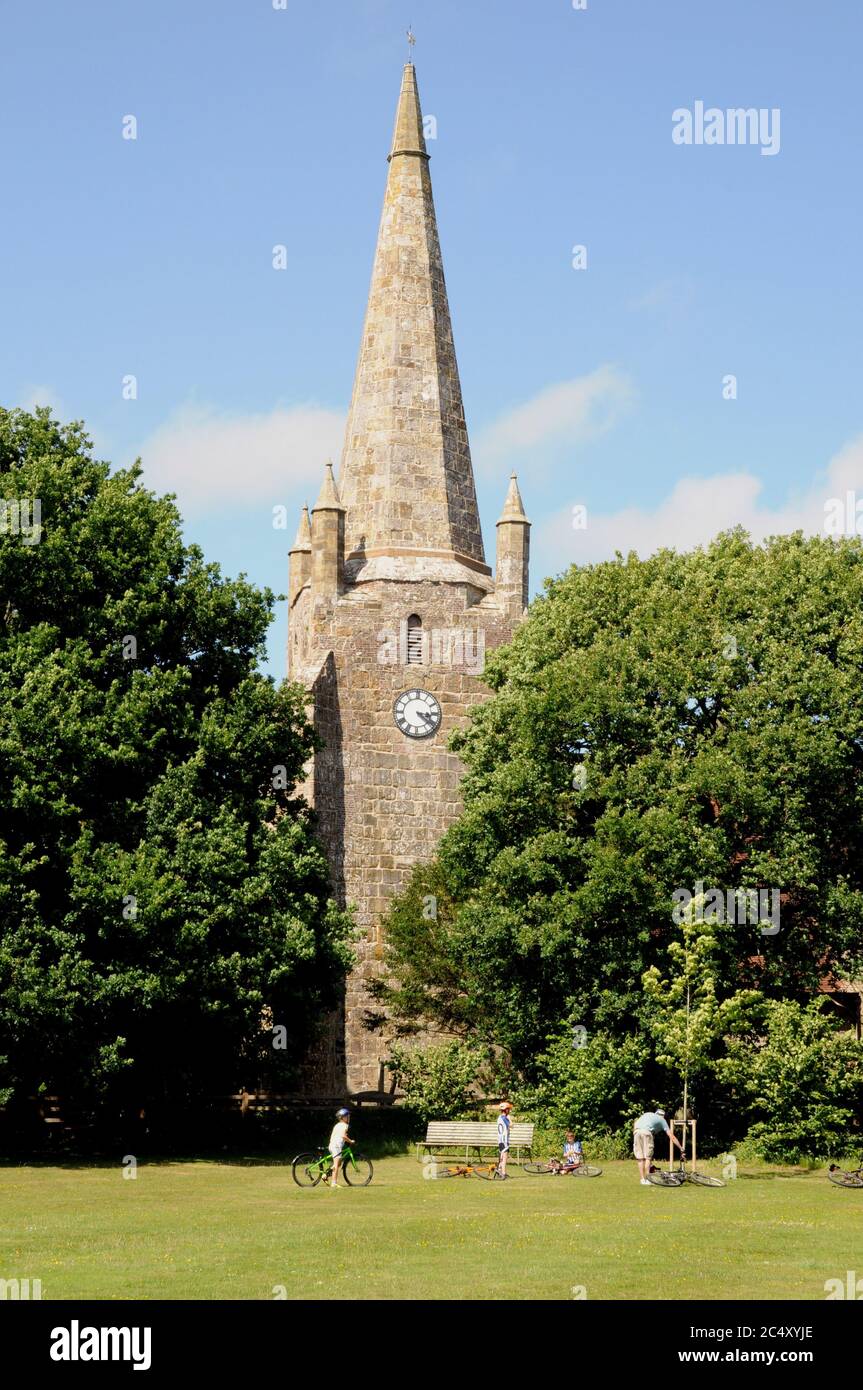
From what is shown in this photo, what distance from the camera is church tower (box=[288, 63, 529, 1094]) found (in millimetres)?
56906

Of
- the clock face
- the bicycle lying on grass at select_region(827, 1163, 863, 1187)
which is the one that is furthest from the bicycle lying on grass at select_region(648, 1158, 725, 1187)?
the clock face

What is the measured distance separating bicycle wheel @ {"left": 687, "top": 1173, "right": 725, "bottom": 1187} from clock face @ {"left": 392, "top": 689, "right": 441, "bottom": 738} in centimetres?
2425

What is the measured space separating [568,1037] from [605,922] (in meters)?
2.95

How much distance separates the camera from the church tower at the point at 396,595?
5691 centimetres

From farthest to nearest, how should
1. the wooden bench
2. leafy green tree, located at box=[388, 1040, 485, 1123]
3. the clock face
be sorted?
1. the clock face
2. leafy green tree, located at box=[388, 1040, 485, 1123]
3. the wooden bench

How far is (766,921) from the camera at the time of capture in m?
42.8

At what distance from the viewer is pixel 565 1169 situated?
38.1 meters

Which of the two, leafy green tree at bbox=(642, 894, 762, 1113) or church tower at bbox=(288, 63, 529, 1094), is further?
church tower at bbox=(288, 63, 529, 1094)

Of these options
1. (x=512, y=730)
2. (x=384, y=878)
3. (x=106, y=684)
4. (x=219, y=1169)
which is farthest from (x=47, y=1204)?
(x=384, y=878)

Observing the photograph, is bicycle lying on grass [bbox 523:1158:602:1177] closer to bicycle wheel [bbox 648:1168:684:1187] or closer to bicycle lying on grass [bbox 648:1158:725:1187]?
bicycle lying on grass [bbox 648:1158:725:1187]

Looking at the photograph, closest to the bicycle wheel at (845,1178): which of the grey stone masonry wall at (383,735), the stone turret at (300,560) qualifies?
the grey stone masonry wall at (383,735)

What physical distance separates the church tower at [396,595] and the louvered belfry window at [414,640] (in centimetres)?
5

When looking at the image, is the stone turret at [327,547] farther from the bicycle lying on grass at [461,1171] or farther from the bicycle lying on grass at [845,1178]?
the bicycle lying on grass at [845,1178]
